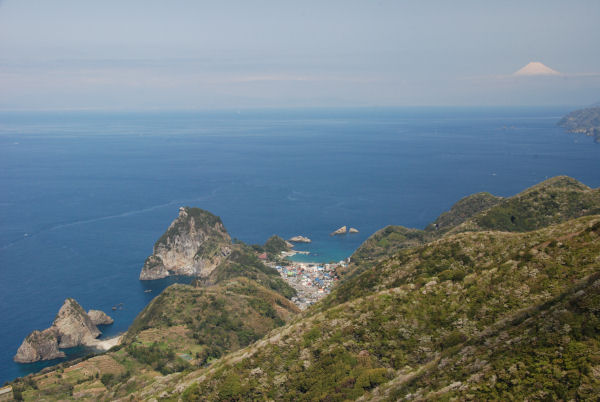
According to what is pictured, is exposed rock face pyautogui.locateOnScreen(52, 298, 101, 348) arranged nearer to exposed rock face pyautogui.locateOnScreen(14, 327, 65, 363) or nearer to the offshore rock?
the offshore rock

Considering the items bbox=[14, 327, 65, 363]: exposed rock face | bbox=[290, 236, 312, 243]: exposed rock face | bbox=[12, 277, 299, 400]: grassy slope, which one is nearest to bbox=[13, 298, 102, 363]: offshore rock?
bbox=[14, 327, 65, 363]: exposed rock face

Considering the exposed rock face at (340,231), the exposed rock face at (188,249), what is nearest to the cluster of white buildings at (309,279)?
the exposed rock face at (188,249)

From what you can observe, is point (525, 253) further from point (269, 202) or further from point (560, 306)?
point (269, 202)

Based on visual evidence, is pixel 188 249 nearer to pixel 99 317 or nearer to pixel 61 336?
pixel 99 317

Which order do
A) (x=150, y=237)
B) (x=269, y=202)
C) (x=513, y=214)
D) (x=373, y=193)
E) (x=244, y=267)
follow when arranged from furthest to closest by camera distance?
1. (x=373, y=193)
2. (x=269, y=202)
3. (x=150, y=237)
4. (x=244, y=267)
5. (x=513, y=214)

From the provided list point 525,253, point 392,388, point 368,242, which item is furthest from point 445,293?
point 368,242

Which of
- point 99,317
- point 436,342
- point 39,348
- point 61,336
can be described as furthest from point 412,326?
point 99,317
